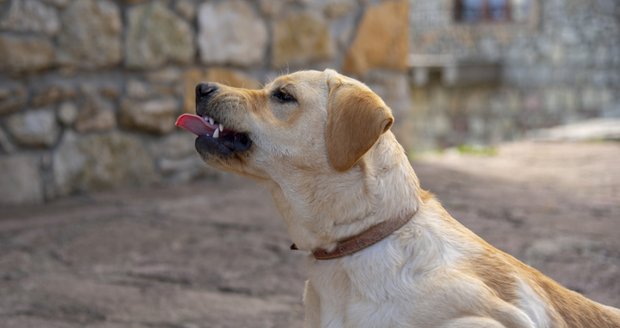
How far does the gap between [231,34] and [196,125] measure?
3.30 m

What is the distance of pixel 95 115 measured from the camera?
16.1ft

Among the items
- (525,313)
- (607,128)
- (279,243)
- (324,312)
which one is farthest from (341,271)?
(607,128)

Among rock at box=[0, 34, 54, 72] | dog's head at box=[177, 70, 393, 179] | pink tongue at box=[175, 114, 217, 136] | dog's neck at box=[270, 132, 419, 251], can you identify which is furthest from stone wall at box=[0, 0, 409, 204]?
dog's neck at box=[270, 132, 419, 251]

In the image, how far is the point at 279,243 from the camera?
13.1 feet

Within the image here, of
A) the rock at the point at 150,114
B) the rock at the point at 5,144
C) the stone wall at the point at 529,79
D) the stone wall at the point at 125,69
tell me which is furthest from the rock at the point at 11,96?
the stone wall at the point at 529,79

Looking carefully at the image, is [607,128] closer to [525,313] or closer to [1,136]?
[1,136]

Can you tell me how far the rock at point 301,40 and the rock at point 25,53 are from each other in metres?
1.79

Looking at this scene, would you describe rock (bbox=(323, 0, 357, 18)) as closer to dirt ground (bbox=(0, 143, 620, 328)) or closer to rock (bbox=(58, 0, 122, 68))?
dirt ground (bbox=(0, 143, 620, 328))

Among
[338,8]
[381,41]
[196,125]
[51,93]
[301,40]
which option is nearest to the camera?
[196,125]

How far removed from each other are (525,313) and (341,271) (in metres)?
0.47

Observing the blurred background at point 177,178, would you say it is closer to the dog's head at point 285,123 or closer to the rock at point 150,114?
the rock at point 150,114

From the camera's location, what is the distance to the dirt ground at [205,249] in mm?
3012

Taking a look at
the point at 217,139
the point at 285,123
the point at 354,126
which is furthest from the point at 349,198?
the point at 217,139

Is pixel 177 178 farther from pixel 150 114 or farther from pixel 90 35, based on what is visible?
pixel 90 35
